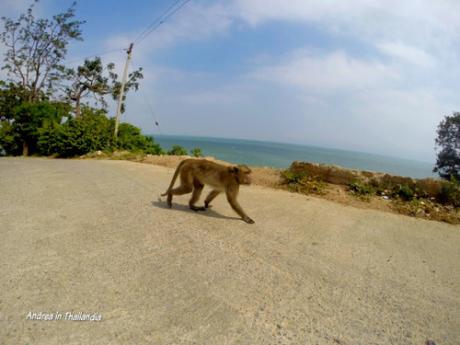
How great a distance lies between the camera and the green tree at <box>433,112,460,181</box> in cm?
1986

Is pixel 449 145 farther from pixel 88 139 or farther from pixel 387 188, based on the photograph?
pixel 88 139

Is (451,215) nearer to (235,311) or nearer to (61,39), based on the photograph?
(235,311)

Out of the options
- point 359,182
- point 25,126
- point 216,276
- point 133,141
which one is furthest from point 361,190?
point 25,126

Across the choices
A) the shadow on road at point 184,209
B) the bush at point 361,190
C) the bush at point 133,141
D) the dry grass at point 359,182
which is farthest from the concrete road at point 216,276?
the bush at point 133,141

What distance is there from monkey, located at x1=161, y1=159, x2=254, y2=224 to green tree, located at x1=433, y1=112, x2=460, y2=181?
62.4 feet

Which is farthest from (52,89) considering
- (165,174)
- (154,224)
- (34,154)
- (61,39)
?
(154,224)

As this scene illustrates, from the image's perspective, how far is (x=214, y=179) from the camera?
5.91 metres

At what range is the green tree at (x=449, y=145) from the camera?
65.2 ft

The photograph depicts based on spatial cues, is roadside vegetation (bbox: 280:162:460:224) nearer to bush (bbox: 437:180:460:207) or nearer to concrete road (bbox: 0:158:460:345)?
bush (bbox: 437:180:460:207)

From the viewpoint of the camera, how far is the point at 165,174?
10531 mm

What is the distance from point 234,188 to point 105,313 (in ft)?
11.3

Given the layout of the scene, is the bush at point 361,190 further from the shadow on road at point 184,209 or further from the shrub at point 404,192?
the shadow on road at point 184,209

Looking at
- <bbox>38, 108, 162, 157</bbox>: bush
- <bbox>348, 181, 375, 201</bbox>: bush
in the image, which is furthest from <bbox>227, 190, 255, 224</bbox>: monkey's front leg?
<bbox>38, 108, 162, 157</bbox>: bush

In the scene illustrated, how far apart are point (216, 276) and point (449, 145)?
73.0ft
